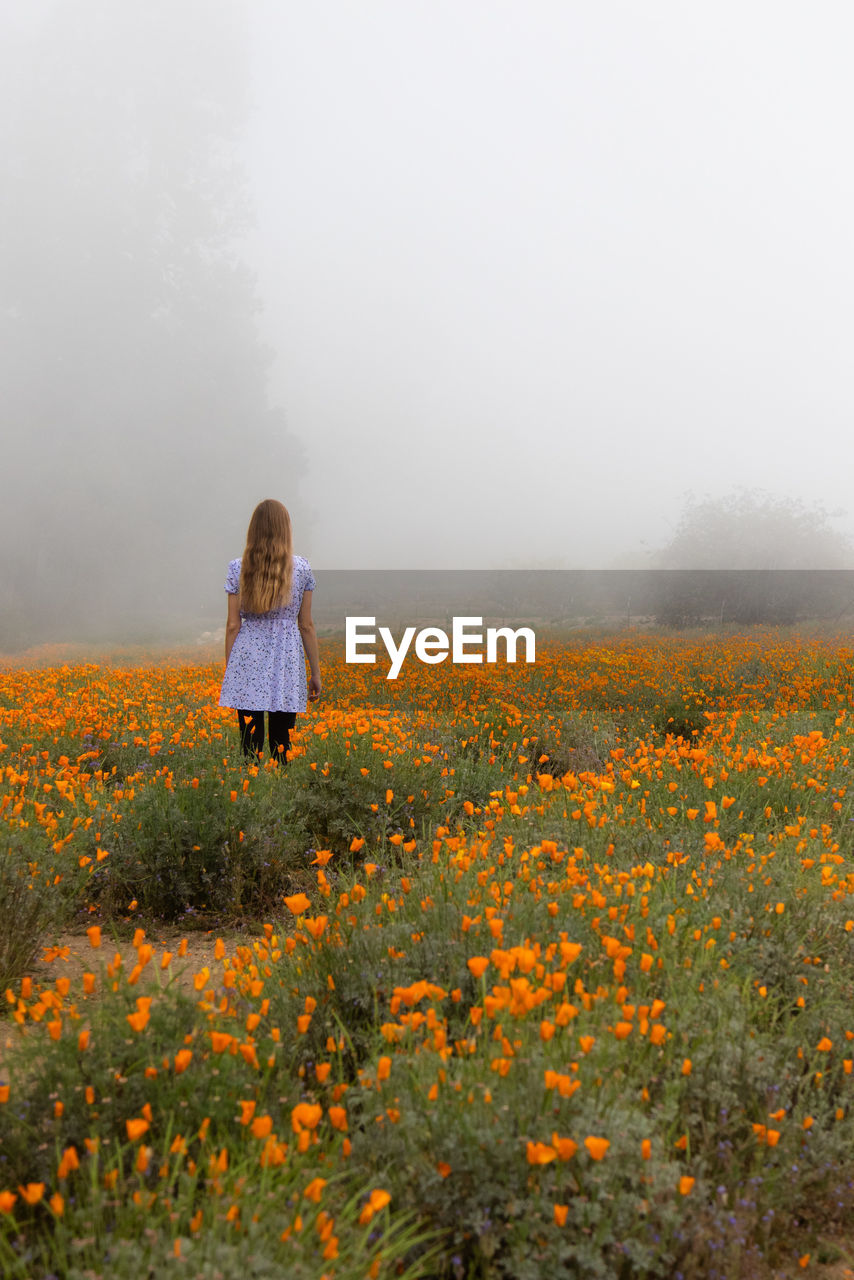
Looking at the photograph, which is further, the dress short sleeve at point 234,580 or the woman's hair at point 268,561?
the dress short sleeve at point 234,580

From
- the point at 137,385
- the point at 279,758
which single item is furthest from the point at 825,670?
the point at 137,385

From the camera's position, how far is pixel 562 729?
8.15 metres

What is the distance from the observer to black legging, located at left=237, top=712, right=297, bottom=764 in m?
6.01

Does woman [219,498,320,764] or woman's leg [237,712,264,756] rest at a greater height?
woman [219,498,320,764]

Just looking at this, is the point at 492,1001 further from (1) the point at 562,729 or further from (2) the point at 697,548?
(2) the point at 697,548

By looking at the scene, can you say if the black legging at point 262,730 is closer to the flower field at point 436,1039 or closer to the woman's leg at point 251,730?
the woman's leg at point 251,730

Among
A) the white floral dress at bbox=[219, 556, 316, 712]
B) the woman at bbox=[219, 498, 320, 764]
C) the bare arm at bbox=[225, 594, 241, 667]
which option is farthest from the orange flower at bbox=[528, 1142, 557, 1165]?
the bare arm at bbox=[225, 594, 241, 667]

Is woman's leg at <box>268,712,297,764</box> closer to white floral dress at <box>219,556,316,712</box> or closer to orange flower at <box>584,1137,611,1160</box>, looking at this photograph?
white floral dress at <box>219,556,316,712</box>

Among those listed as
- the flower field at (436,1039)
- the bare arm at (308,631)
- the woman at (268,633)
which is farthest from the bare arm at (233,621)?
the flower field at (436,1039)

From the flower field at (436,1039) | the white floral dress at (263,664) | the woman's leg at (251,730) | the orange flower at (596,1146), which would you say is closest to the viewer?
the orange flower at (596,1146)

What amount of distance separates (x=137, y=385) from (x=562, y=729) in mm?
42588

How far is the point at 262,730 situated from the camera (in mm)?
6086

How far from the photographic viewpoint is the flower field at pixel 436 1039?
1.78 meters

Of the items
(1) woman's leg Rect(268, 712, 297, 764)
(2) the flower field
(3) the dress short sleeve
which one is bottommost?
(2) the flower field
